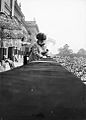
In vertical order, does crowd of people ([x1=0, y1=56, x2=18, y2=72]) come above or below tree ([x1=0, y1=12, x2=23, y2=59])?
below

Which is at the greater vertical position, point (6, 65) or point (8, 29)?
point (8, 29)

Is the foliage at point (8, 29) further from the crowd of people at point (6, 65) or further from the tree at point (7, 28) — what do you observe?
the crowd of people at point (6, 65)

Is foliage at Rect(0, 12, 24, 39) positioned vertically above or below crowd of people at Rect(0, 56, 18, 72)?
above

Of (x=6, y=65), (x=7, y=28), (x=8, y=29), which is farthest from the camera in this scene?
(x=8, y=29)

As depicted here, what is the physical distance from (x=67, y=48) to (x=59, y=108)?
12413 cm

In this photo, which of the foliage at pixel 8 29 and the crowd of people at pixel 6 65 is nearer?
the crowd of people at pixel 6 65

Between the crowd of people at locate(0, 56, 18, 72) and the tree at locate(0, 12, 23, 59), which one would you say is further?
the tree at locate(0, 12, 23, 59)

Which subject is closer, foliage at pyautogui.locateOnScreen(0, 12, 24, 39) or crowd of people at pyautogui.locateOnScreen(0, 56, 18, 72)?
crowd of people at pyautogui.locateOnScreen(0, 56, 18, 72)

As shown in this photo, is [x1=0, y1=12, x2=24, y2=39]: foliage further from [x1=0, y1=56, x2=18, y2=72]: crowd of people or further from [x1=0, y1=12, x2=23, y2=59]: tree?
[x1=0, y1=56, x2=18, y2=72]: crowd of people

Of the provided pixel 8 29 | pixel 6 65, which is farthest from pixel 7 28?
pixel 6 65

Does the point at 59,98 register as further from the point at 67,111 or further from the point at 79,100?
the point at 67,111

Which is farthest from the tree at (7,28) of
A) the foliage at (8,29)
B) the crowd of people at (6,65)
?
the crowd of people at (6,65)

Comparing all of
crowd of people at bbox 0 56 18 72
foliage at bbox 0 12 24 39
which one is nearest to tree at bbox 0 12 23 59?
foliage at bbox 0 12 24 39

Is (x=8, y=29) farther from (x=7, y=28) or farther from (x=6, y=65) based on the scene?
(x=6, y=65)
